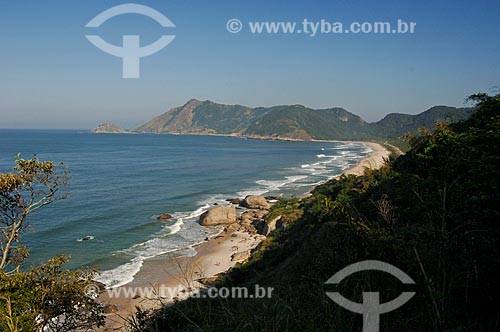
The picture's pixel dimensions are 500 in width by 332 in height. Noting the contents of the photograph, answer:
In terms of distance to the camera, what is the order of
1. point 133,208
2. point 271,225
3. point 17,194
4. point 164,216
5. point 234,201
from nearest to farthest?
point 17,194
point 271,225
point 164,216
point 133,208
point 234,201

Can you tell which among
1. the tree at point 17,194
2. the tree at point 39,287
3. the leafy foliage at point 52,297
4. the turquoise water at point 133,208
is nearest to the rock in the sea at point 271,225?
the turquoise water at point 133,208

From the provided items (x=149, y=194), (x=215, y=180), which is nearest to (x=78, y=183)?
(x=149, y=194)

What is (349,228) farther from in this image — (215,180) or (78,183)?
(215,180)

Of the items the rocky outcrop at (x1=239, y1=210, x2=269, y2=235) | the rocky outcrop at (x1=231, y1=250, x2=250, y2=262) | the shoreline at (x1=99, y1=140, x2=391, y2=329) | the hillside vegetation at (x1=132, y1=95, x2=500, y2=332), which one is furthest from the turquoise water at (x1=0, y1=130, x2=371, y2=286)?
the hillside vegetation at (x1=132, y1=95, x2=500, y2=332)

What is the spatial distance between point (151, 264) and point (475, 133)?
2018cm

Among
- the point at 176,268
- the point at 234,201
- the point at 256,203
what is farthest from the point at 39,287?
the point at 234,201

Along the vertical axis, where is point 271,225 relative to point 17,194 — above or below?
below

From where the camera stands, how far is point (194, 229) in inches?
1250

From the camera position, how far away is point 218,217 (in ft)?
111

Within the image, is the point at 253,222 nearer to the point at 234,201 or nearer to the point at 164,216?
the point at 234,201

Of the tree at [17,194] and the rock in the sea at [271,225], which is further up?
the tree at [17,194]

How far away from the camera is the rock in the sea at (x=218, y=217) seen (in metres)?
33.3
